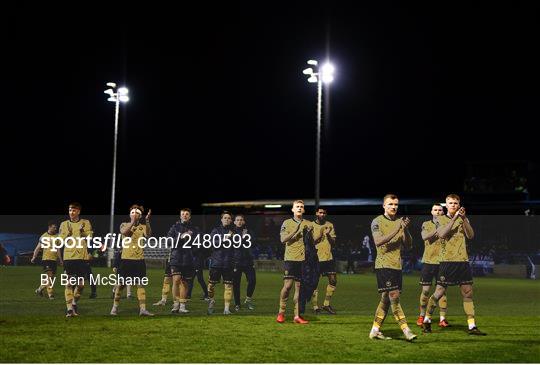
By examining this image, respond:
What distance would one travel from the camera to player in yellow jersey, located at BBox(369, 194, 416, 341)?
10.4 meters

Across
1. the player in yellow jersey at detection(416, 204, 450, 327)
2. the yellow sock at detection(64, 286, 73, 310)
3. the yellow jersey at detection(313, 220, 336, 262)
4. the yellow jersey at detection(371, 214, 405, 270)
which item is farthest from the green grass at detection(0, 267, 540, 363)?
the yellow jersey at detection(313, 220, 336, 262)

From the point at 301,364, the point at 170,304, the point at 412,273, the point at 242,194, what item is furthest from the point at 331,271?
the point at 242,194

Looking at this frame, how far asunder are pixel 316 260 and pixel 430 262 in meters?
3.31

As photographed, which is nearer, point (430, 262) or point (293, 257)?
point (293, 257)

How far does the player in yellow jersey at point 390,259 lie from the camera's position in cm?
1040

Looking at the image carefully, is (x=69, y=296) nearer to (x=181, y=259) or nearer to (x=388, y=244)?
(x=181, y=259)

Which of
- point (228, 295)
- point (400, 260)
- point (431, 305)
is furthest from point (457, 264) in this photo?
point (228, 295)

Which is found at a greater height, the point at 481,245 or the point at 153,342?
the point at 481,245

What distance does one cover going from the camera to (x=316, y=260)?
15930mm

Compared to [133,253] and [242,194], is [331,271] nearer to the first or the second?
[133,253]

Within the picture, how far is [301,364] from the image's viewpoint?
852cm

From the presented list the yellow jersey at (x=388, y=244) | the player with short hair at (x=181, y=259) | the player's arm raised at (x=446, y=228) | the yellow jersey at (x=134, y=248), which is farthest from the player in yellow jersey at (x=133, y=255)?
the player's arm raised at (x=446, y=228)

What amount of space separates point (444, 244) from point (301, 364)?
14.4ft

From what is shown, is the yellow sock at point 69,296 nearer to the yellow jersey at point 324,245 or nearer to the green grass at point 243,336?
the green grass at point 243,336
